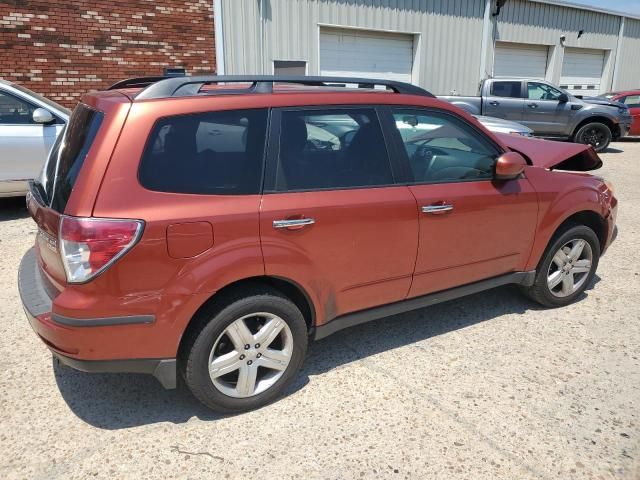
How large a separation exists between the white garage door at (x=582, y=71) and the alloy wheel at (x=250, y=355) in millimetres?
19657

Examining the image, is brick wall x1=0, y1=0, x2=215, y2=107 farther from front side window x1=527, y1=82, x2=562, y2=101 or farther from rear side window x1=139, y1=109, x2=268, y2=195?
rear side window x1=139, y1=109, x2=268, y2=195

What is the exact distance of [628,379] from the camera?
308 cm

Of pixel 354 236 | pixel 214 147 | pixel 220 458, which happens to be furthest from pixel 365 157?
pixel 220 458

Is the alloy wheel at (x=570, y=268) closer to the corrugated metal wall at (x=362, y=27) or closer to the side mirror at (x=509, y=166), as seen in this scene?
the side mirror at (x=509, y=166)

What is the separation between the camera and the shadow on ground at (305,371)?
2.75 meters

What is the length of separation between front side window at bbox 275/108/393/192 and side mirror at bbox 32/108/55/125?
449 centimetres

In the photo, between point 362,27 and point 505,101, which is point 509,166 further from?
point 362,27

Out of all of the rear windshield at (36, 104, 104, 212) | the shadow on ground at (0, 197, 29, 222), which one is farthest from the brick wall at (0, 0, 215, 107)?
the rear windshield at (36, 104, 104, 212)

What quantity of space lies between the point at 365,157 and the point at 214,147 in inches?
35.2

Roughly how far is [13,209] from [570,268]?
21.5ft

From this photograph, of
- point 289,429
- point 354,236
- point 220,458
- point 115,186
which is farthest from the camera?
point 354,236

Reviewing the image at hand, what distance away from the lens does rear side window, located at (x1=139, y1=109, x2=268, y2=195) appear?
7.79 ft

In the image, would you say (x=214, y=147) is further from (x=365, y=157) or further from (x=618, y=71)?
(x=618, y=71)

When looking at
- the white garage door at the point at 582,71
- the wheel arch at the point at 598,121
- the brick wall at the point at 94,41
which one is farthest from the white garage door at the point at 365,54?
the white garage door at the point at 582,71
